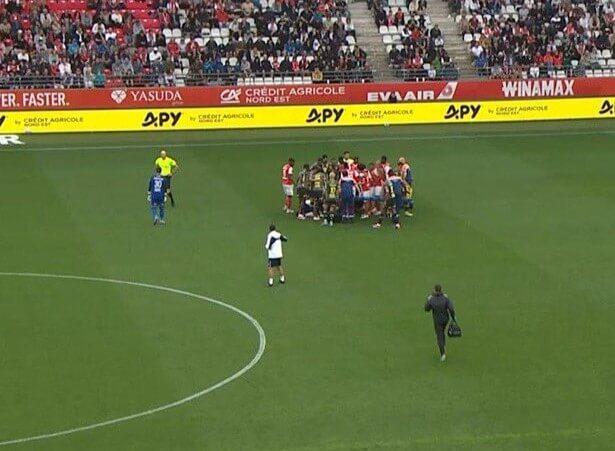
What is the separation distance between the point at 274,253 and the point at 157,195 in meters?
7.68

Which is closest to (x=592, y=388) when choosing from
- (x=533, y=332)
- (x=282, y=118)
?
(x=533, y=332)

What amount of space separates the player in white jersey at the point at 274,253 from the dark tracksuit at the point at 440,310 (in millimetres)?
6490

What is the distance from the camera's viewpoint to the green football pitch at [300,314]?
952 inches

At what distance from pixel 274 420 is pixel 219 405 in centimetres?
128

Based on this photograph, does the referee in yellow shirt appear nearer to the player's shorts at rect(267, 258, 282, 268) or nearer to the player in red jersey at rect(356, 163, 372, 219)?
the player in red jersey at rect(356, 163, 372, 219)

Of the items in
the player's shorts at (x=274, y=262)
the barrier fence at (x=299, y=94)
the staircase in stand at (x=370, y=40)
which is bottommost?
the player's shorts at (x=274, y=262)

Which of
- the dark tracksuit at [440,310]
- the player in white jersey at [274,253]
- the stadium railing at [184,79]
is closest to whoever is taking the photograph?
the dark tracksuit at [440,310]

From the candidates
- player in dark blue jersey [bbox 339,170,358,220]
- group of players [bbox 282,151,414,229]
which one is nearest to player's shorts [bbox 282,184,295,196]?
group of players [bbox 282,151,414,229]

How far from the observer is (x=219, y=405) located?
82.2ft

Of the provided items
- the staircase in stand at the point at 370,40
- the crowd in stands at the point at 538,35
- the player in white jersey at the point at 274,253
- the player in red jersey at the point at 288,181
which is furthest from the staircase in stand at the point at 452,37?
the player in white jersey at the point at 274,253

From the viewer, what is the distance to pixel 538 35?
2662 inches

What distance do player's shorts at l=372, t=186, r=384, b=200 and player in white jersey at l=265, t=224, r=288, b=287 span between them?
751 cm

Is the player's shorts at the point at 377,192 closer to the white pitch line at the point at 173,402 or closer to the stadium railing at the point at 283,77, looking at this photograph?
the white pitch line at the point at 173,402

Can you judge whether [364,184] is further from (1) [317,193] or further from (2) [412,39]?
(2) [412,39]
